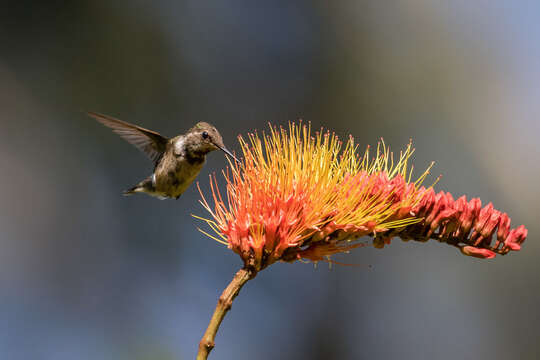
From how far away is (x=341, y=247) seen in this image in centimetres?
104

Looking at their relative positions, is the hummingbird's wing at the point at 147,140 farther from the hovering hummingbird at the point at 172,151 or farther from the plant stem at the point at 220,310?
the plant stem at the point at 220,310

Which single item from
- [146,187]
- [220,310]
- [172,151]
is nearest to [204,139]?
[172,151]

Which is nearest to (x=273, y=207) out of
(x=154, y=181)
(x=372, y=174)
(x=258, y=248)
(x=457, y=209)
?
(x=258, y=248)

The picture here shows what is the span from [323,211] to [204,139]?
415 millimetres

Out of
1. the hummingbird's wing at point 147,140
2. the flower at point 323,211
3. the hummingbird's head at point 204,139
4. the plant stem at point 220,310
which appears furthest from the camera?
the hummingbird's wing at point 147,140

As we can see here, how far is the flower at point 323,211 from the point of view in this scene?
102cm

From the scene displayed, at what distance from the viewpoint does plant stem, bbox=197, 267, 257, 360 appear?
33.7 inches

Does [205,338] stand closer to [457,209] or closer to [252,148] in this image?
[252,148]

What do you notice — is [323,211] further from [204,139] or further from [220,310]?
[204,139]

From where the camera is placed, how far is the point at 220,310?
0.91 metres

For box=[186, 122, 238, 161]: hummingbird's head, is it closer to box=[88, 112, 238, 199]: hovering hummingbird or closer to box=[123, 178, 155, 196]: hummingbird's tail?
box=[88, 112, 238, 199]: hovering hummingbird

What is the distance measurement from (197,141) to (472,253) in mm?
694

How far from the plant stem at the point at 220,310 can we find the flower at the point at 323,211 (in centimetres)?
3

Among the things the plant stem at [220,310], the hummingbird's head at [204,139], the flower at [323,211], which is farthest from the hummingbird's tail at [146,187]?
the plant stem at [220,310]
